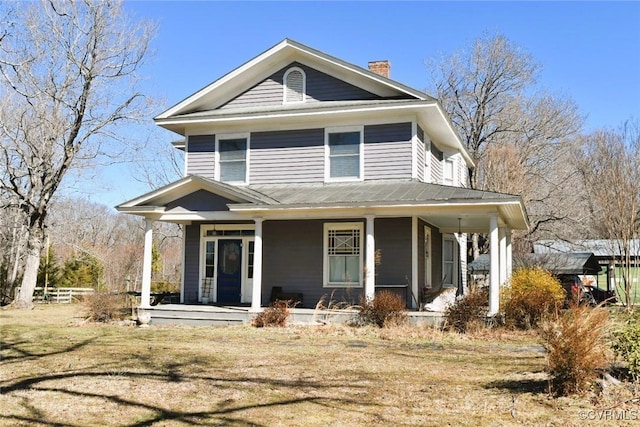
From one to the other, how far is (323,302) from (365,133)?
16.1 feet

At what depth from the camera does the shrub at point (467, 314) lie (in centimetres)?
1339

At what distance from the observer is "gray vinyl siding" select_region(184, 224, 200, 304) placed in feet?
58.5

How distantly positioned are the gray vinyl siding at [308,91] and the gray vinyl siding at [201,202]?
3644 mm

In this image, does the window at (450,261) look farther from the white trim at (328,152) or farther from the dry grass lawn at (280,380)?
the dry grass lawn at (280,380)

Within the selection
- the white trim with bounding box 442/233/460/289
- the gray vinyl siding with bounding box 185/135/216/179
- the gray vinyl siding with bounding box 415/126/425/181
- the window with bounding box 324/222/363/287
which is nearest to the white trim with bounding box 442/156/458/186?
the white trim with bounding box 442/233/460/289

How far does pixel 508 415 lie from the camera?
6.19 m

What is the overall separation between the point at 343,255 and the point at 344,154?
2910 mm

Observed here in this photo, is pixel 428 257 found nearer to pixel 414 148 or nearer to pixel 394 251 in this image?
pixel 394 251

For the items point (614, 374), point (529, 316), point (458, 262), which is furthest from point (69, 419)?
point (458, 262)

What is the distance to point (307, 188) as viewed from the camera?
16828 millimetres

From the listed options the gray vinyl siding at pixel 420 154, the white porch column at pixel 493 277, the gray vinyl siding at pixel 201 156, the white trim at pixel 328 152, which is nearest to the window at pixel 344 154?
the white trim at pixel 328 152

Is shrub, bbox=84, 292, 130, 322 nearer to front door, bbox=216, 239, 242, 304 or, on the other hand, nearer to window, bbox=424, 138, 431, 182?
front door, bbox=216, 239, 242, 304

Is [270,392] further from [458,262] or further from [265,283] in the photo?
[458,262]

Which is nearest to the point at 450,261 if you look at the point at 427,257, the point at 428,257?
the point at 428,257
